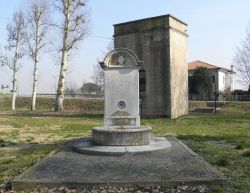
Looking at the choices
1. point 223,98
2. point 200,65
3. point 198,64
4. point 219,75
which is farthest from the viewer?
point 198,64

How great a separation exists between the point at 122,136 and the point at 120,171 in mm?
2860

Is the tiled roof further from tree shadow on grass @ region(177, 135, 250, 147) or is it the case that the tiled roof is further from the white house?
tree shadow on grass @ region(177, 135, 250, 147)

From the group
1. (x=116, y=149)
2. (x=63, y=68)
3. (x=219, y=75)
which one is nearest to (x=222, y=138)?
(x=116, y=149)

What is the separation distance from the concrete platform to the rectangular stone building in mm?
15008

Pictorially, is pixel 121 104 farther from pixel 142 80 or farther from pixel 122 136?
pixel 142 80

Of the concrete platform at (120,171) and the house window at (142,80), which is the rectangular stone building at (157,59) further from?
the concrete platform at (120,171)

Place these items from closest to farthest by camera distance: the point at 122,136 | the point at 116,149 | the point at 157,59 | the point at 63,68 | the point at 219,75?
the point at 116,149 → the point at 122,136 → the point at 157,59 → the point at 63,68 → the point at 219,75

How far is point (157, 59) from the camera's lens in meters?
25.6

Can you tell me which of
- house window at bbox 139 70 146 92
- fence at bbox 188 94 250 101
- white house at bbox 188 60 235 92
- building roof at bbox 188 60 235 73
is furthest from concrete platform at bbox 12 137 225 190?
building roof at bbox 188 60 235 73

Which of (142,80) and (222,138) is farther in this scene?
(142,80)

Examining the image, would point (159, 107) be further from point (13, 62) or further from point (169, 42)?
point (13, 62)

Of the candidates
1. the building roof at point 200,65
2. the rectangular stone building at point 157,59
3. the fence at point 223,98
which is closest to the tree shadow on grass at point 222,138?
the rectangular stone building at point 157,59

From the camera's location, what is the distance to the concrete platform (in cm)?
736

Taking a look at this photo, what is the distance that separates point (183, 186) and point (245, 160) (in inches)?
134
